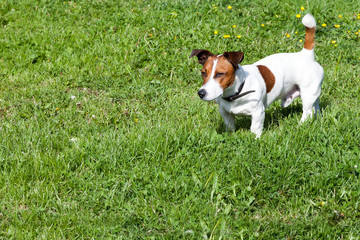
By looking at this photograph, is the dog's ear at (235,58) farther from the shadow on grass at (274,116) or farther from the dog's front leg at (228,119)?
the shadow on grass at (274,116)

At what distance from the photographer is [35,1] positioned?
8.44 m

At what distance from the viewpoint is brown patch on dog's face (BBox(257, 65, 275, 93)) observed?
16.1 feet

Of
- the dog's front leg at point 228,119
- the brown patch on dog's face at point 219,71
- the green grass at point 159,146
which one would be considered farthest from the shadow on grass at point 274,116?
the brown patch on dog's face at point 219,71

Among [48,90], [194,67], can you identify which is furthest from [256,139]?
[48,90]

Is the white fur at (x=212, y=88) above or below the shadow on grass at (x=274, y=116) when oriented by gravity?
above

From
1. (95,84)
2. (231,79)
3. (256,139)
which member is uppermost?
(231,79)

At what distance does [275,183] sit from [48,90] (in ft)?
11.0

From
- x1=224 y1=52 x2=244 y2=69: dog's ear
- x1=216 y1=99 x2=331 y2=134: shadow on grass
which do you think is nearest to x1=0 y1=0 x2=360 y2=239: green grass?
x1=216 y1=99 x2=331 y2=134: shadow on grass

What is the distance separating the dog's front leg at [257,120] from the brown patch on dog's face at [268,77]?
1.04ft

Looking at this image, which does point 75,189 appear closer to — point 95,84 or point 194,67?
point 95,84

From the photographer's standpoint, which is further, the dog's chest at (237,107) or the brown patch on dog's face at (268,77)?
the brown patch on dog's face at (268,77)

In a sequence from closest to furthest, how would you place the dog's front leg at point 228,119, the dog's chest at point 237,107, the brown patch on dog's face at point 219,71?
the brown patch on dog's face at point 219,71, the dog's chest at point 237,107, the dog's front leg at point 228,119

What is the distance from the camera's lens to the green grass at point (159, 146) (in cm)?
368

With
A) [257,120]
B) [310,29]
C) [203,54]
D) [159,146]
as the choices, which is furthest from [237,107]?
[310,29]
